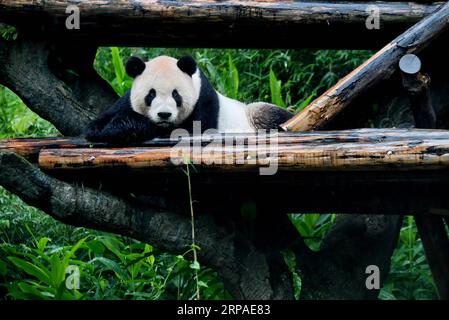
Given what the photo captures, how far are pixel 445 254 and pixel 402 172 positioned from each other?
149 cm

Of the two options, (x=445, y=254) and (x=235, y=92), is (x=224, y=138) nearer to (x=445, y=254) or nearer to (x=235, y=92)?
(x=445, y=254)

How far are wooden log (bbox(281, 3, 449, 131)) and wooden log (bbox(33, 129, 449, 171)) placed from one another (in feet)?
0.93

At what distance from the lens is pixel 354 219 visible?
4.58 m

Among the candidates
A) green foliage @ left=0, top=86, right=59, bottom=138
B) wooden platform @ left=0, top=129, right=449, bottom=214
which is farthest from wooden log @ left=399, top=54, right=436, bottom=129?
green foliage @ left=0, top=86, right=59, bottom=138

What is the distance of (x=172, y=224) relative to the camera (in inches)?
150

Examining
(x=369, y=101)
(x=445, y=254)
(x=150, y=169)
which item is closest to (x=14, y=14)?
(x=150, y=169)

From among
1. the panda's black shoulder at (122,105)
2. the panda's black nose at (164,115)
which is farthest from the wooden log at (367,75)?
the panda's black shoulder at (122,105)

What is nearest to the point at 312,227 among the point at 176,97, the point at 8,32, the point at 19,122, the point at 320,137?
the point at 176,97

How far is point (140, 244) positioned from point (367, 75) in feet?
6.73

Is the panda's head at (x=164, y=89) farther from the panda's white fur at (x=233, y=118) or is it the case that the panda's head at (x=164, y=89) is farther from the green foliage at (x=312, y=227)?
the green foliage at (x=312, y=227)

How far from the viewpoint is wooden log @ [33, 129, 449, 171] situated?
3.24 metres

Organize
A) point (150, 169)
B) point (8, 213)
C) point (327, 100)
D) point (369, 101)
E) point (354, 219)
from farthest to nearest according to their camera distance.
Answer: point (8, 213) → point (354, 219) → point (369, 101) → point (327, 100) → point (150, 169)

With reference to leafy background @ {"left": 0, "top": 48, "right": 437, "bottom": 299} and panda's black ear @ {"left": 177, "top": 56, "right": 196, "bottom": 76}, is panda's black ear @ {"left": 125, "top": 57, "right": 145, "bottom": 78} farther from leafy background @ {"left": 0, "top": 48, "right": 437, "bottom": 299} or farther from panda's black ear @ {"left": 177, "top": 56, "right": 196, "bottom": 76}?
leafy background @ {"left": 0, "top": 48, "right": 437, "bottom": 299}

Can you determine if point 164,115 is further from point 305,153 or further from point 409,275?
point 409,275
